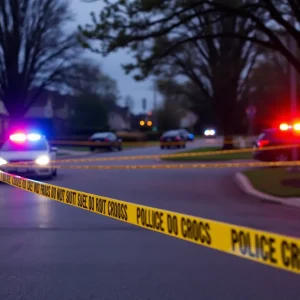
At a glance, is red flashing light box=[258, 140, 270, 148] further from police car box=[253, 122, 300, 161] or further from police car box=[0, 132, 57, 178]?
police car box=[0, 132, 57, 178]

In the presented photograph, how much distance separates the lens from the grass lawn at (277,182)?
55.0 feet

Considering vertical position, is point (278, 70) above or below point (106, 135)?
above

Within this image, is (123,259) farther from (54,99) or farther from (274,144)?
(54,99)

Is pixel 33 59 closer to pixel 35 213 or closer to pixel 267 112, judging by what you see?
pixel 35 213

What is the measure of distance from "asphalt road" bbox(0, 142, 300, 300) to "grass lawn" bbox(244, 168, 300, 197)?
4.52 ft

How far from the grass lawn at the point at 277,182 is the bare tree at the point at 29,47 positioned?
66.7 feet

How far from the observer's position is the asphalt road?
7.10 meters

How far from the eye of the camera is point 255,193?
679 inches

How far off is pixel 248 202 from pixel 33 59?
1088 inches

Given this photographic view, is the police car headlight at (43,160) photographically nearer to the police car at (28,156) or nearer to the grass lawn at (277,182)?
the police car at (28,156)

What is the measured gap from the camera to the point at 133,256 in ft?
29.3

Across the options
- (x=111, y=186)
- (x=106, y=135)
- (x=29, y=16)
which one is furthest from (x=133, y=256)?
(x=106, y=135)

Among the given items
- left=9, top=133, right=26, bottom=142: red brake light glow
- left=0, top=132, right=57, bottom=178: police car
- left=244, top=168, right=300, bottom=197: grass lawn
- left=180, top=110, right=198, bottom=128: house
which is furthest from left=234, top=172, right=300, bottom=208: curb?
left=180, top=110, right=198, bottom=128: house

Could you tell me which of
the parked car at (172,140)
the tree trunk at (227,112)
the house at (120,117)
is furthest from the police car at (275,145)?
the house at (120,117)
